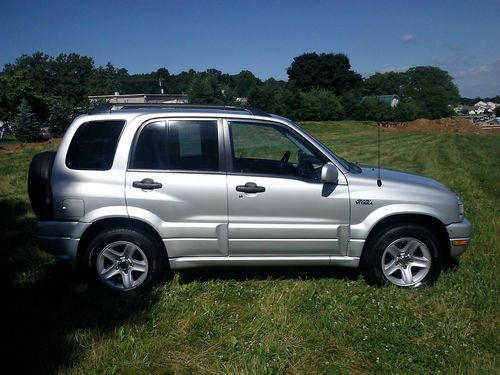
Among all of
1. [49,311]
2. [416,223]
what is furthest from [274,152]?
[49,311]

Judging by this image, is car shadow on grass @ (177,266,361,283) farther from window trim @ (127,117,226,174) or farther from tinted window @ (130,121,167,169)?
tinted window @ (130,121,167,169)

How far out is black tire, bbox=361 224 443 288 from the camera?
4.55m

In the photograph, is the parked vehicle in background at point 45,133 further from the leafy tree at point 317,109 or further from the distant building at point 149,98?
the leafy tree at point 317,109

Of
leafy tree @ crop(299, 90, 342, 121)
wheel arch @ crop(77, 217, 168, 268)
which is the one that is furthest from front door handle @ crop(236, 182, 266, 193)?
leafy tree @ crop(299, 90, 342, 121)

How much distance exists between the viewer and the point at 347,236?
178 inches

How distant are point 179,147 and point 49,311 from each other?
191cm

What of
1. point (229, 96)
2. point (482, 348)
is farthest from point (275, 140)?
point (229, 96)

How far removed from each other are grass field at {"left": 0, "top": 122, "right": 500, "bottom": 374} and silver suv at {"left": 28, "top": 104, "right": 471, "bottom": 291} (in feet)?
1.04

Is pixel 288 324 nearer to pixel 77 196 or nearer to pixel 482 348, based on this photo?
pixel 482 348

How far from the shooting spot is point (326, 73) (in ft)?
236

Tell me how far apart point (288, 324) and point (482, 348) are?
1.49m

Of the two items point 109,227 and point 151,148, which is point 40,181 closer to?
point 109,227

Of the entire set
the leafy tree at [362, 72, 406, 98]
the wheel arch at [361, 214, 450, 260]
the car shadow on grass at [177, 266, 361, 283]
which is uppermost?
the leafy tree at [362, 72, 406, 98]

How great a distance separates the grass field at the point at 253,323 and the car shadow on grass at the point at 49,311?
1 cm
